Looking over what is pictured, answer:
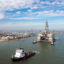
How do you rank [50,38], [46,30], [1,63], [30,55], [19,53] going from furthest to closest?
[46,30], [50,38], [30,55], [19,53], [1,63]

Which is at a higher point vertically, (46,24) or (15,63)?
(46,24)

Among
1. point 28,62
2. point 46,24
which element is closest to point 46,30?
point 46,24

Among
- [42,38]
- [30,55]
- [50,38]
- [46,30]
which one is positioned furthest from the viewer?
[46,30]

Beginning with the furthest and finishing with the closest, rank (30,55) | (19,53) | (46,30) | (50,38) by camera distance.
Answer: (46,30), (50,38), (30,55), (19,53)

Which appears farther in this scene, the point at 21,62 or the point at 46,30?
the point at 46,30

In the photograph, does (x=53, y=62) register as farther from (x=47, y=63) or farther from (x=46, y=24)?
(x=46, y=24)

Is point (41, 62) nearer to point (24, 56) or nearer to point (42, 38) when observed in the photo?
point (24, 56)

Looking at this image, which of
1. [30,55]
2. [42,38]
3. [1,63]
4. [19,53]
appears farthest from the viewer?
[42,38]

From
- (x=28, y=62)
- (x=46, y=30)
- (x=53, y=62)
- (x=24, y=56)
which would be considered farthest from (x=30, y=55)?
(x=46, y=30)

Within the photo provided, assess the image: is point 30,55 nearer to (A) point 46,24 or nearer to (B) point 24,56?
(B) point 24,56
